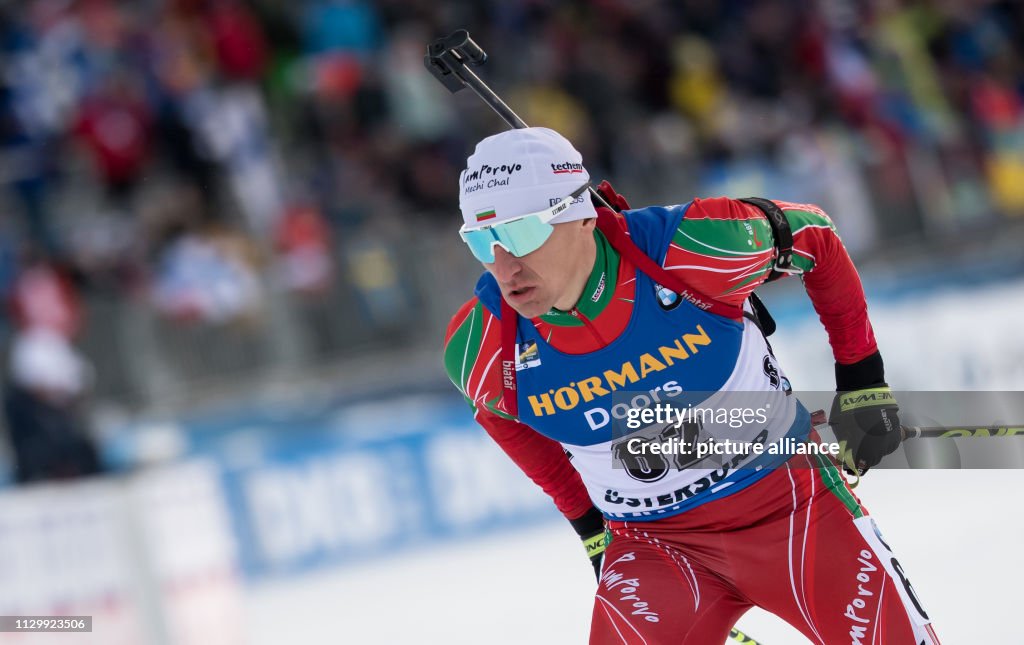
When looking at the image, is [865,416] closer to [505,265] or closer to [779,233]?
[779,233]

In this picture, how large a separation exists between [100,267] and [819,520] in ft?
24.8

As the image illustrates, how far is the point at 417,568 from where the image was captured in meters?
8.87

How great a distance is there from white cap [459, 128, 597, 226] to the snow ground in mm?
2665

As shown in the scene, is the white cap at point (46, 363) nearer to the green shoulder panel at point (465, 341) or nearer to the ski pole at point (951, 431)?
the green shoulder panel at point (465, 341)

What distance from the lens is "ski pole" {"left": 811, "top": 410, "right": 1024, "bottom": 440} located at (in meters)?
3.69

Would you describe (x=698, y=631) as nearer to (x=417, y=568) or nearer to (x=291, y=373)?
(x=417, y=568)

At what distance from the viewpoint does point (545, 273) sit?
3.33 metres

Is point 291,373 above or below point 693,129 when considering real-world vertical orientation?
below

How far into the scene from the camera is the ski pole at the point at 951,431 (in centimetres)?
369

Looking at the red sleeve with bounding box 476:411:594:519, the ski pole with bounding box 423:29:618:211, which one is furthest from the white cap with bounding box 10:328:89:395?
the ski pole with bounding box 423:29:618:211

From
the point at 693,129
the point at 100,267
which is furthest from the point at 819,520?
the point at 693,129

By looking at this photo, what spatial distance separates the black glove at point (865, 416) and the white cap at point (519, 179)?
103 centimetres

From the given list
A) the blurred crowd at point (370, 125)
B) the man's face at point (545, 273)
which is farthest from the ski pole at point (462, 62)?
the blurred crowd at point (370, 125)

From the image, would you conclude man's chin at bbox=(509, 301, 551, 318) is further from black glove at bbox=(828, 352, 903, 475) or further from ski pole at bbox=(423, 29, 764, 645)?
black glove at bbox=(828, 352, 903, 475)
